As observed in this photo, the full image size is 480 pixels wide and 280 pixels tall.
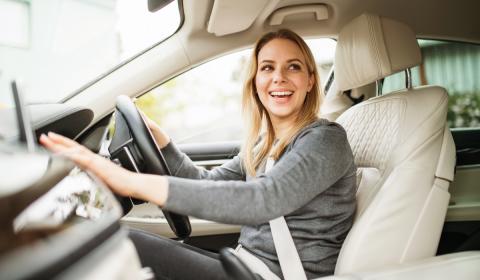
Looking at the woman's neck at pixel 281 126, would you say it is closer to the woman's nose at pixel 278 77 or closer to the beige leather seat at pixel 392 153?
the woman's nose at pixel 278 77

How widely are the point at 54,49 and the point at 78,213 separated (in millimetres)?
1199

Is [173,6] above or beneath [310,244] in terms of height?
above

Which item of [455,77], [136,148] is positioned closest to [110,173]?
[136,148]

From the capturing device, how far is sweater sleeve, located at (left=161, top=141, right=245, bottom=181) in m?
1.75

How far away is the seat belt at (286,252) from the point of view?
4.36ft

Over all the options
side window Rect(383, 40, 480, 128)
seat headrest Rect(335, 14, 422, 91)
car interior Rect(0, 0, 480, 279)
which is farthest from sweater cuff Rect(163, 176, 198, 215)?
side window Rect(383, 40, 480, 128)

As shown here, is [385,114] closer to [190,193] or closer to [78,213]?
[190,193]

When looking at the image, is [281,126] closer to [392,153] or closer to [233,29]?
[392,153]

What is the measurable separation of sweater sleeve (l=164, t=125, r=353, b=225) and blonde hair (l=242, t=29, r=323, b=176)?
0.19 metres

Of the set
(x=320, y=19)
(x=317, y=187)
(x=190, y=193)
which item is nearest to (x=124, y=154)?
(x=190, y=193)

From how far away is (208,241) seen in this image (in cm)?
238

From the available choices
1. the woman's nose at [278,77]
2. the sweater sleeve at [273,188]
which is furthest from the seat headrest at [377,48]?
the sweater sleeve at [273,188]

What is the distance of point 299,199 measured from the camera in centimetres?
121

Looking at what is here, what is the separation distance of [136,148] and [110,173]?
34 centimetres
